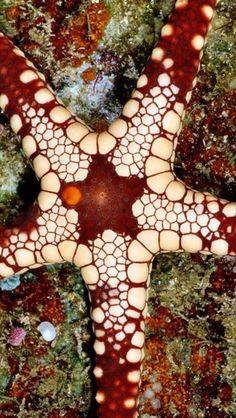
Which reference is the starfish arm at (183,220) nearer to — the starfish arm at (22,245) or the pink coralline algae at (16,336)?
the starfish arm at (22,245)

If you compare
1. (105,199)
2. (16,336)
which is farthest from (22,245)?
(16,336)

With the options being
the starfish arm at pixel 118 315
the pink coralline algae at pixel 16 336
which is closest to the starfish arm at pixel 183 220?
the starfish arm at pixel 118 315

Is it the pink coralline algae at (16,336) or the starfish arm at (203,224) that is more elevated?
the starfish arm at (203,224)

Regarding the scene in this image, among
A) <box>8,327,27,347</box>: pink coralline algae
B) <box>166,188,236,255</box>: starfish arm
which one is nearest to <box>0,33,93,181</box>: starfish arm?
<box>166,188,236,255</box>: starfish arm

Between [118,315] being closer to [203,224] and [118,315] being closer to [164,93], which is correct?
[203,224]

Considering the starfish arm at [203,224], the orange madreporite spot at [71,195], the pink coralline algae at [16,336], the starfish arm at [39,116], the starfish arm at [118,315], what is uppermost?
A: the starfish arm at [39,116]

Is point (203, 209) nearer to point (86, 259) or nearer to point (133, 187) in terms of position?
point (133, 187)
